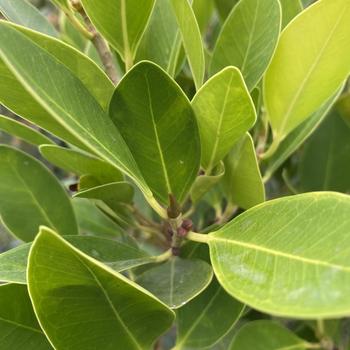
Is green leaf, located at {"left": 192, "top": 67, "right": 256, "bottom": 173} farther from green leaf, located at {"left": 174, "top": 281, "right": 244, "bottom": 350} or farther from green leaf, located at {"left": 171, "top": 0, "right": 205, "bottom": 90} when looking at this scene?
green leaf, located at {"left": 174, "top": 281, "right": 244, "bottom": 350}

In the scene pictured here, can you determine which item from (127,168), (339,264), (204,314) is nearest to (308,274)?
(339,264)

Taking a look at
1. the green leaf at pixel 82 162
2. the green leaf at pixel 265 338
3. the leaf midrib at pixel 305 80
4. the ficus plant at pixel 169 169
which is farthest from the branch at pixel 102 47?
the green leaf at pixel 265 338

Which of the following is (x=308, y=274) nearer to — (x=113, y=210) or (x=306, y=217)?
(x=306, y=217)

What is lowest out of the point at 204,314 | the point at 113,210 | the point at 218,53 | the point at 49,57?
the point at 204,314

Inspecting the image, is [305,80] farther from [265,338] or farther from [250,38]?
[265,338]

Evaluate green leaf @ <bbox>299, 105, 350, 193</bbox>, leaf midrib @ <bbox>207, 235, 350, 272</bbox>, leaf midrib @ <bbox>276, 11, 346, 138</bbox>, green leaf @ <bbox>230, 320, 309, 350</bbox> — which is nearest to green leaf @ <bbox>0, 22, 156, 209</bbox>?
leaf midrib @ <bbox>207, 235, 350, 272</bbox>

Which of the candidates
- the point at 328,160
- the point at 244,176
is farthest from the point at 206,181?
the point at 328,160
